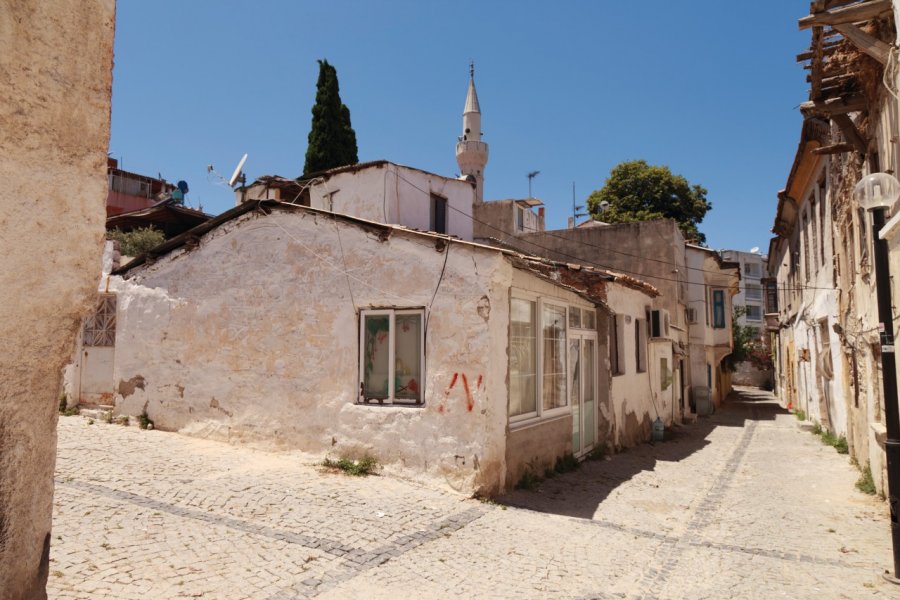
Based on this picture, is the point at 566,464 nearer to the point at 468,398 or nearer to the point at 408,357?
the point at 468,398

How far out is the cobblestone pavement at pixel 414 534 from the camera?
16.4ft

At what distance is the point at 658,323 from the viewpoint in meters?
15.6

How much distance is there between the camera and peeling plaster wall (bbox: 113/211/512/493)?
7695mm

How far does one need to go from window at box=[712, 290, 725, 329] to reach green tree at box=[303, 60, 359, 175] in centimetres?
1760

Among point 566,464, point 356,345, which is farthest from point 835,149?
point 356,345

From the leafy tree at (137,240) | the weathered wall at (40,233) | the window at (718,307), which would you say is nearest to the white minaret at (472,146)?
the window at (718,307)

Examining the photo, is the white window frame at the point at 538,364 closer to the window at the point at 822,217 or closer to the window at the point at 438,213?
the window at the point at 438,213

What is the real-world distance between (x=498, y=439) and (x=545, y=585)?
2.65 metres

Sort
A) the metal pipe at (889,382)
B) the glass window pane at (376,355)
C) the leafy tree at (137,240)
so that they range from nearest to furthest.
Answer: the metal pipe at (889,382) → the glass window pane at (376,355) → the leafy tree at (137,240)

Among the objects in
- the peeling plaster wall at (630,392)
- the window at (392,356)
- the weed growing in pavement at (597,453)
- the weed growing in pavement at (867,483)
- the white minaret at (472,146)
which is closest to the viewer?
the window at (392,356)

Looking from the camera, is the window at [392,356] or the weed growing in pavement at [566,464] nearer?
the window at [392,356]

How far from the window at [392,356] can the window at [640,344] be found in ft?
25.6

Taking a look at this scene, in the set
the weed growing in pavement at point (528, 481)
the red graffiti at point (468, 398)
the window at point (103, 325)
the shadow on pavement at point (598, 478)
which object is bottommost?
the shadow on pavement at point (598, 478)

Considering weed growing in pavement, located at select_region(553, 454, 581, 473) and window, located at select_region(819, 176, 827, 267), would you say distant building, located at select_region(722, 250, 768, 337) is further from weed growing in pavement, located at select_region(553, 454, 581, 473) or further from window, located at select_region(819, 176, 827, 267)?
weed growing in pavement, located at select_region(553, 454, 581, 473)
